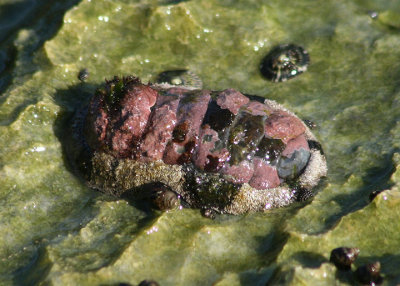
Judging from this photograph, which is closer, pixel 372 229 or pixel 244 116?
pixel 372 229

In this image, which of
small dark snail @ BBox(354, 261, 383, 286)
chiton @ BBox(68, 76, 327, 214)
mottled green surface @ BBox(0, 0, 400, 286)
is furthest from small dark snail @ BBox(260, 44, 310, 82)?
small dark snail @ BBox(354, 261, 383, 286)

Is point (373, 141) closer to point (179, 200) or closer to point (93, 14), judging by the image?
point (179, 200)

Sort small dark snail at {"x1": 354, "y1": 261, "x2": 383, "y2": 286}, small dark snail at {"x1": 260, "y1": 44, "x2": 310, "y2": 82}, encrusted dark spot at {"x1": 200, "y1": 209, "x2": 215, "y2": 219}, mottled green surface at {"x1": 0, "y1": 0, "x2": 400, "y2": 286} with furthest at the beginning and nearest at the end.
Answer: small dark snail at {"x1": 260, "y1": 44, "x2": 310, "y2": 82}, encrusted dark spot at {"x1": 200, "y1": 209, "x2": 215, "y2": 219}, mottled green surface at {"x1": 0, "y1": 0, "x2": 400, "y2": 286}, small dark snail at {"x1": 354, "y1": 261, "x2": 383, "y2": 286}

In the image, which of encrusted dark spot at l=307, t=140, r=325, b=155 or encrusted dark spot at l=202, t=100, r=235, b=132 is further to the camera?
encrusted dark spot at l=307, t=140, r=325, b=155

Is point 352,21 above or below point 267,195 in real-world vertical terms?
above

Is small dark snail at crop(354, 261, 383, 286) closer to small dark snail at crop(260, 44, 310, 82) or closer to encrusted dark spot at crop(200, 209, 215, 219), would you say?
encrusted dark spot at crop(200, 209, 215, 219)

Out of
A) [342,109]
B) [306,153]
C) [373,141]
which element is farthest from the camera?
[342,109]

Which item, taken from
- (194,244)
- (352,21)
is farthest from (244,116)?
(352,21)
